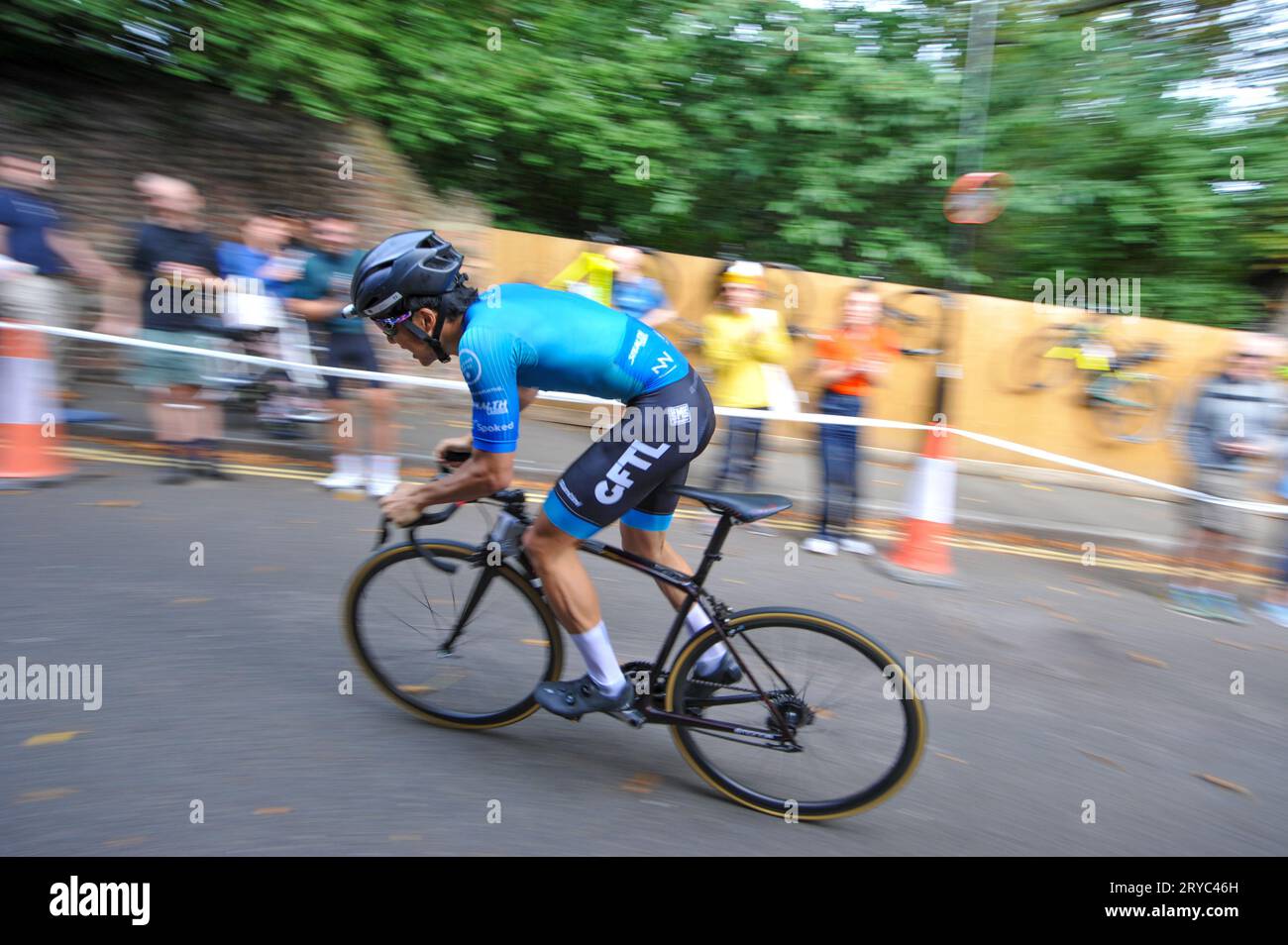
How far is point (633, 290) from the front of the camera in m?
7.55

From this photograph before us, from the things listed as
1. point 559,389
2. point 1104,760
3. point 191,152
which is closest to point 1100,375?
point 1104,760

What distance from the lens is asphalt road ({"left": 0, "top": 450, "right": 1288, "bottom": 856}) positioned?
10.1ft

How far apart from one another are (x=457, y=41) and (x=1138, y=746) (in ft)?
33.1

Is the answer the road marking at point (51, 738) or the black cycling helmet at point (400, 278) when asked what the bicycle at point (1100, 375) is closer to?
the black cycling helmet at point (400, 278)

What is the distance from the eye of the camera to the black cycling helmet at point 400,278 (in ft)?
10.0

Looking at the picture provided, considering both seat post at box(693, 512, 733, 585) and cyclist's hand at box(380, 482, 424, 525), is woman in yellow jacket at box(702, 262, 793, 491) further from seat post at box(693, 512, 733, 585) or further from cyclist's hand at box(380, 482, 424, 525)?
cyclist's hand at box(380, 482, 424, 525)

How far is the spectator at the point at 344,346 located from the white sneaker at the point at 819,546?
2.92 meters

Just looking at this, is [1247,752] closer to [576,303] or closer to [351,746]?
[576,303]

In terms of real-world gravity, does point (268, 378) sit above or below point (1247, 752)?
above

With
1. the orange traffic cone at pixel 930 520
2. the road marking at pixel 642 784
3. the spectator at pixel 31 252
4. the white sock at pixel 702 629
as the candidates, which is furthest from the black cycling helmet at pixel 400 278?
the spectator at pixel 31 252

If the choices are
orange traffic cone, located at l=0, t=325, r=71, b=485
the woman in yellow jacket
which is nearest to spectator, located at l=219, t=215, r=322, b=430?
orange traffic cone, located at l=0, t=325, r=71, b=485

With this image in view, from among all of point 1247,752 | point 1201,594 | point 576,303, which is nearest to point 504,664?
point 576,303

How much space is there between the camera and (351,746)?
346cm

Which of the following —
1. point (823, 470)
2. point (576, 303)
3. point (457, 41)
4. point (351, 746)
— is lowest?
point (351, 746)
